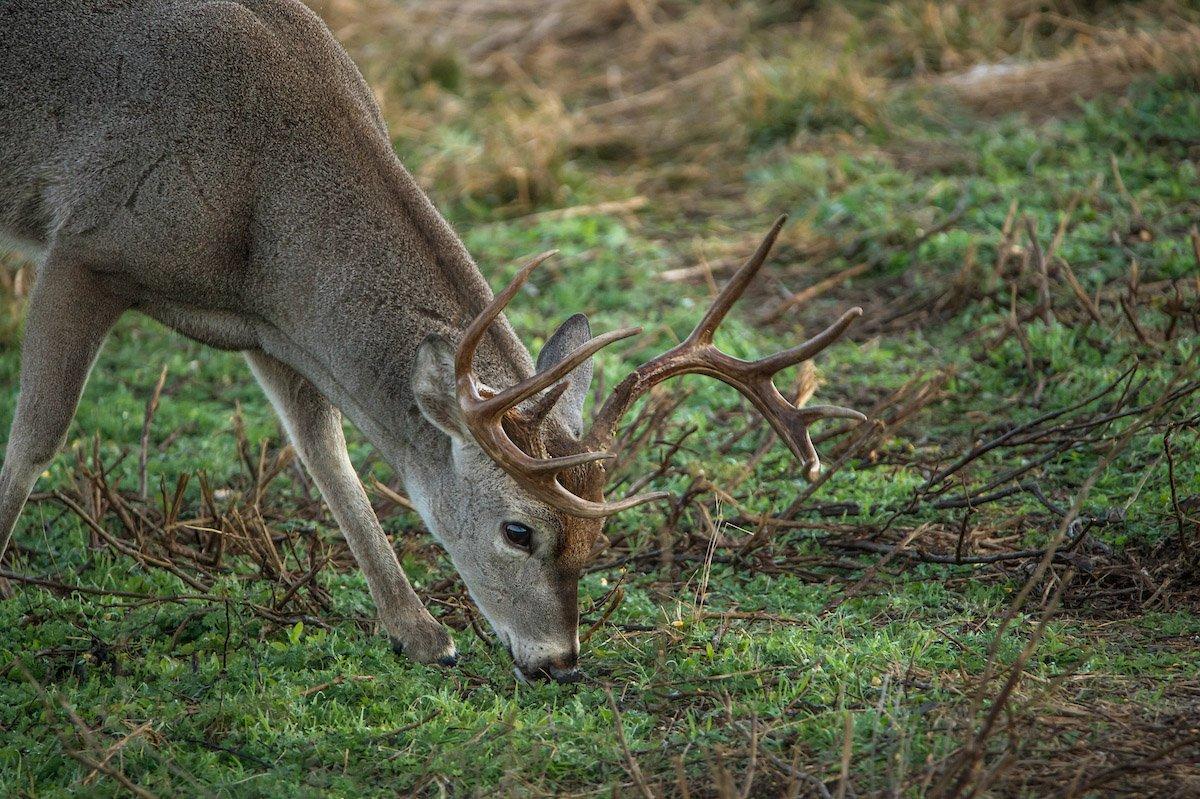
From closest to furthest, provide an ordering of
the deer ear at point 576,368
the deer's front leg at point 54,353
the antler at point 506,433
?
the antler at point 506,433 < the deer ear at point 576,368 < the deer's front leg at point 54,353

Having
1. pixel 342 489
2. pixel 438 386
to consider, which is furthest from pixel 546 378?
pixel 342 489

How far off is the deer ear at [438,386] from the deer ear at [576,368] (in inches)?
15.2

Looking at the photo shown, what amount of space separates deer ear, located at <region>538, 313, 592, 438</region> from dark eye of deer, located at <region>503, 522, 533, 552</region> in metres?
0.41

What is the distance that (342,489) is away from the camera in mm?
5320

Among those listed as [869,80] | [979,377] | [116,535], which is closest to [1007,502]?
[979,377]

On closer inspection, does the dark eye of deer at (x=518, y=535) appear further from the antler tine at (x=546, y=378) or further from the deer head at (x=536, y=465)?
the antler tine at (x=546, y=378)

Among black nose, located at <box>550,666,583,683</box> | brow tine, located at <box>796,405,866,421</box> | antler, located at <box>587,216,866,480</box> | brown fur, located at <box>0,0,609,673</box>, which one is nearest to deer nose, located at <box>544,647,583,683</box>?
black nose, located at <box>550,666,583,683</box>

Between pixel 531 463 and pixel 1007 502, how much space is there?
247cm

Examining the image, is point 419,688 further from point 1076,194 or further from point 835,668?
point 1076,194

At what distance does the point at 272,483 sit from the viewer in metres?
6.38

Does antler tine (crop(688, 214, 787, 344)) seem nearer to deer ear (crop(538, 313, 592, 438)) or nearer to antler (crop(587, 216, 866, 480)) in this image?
antler (crop(587, 216, 866, 480))

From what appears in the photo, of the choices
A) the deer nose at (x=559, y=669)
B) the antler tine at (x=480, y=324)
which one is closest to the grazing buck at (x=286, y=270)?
the deer nose at (x=559, y=669)

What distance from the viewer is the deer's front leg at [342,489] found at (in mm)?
4941

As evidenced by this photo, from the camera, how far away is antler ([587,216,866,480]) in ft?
14.2
